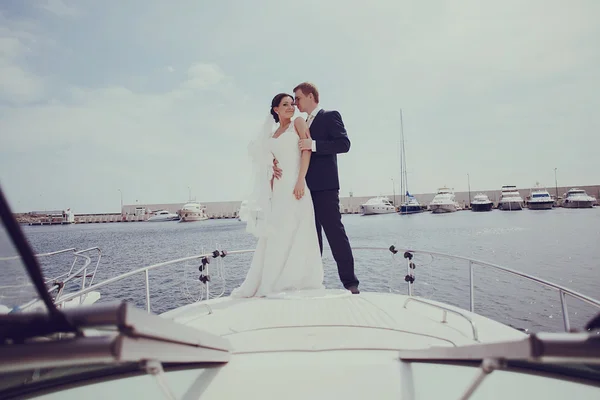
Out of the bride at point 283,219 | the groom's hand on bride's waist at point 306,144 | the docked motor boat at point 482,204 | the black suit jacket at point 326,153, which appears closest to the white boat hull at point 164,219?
the docked motor boat at point 482,204

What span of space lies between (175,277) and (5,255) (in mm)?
12368

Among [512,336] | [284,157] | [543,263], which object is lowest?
[543,263]

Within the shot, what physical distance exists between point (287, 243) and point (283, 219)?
0.22m

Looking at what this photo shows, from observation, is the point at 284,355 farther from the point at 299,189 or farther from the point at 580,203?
the point at 580,203

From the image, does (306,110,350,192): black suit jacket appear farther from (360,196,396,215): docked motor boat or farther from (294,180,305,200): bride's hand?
(360,196,396,215): docked motor boat

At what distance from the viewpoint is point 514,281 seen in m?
10.3

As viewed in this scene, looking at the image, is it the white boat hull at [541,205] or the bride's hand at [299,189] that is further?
the white boat hull at [541,205]

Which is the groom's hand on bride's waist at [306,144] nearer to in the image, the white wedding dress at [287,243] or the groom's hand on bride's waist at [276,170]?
the white wedding dress at [287,243]

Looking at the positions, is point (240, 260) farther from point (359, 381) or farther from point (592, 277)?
point (359, 381)

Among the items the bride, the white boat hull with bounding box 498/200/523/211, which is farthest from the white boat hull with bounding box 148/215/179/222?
the bride

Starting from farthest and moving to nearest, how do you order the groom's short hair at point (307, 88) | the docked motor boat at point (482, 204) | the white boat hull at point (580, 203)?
the docked motor boat at point (482, 204) → the white boat hull at point (580, 203) → the groom's short hair at point (307, 88)

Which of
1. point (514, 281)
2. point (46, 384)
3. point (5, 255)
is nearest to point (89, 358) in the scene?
point (5, 255)

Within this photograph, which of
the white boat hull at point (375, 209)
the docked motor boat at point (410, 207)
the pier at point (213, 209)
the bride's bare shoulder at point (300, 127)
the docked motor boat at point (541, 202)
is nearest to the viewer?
the bride's bare shoulder at point (300, 127)

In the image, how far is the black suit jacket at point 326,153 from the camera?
10.9 ft
